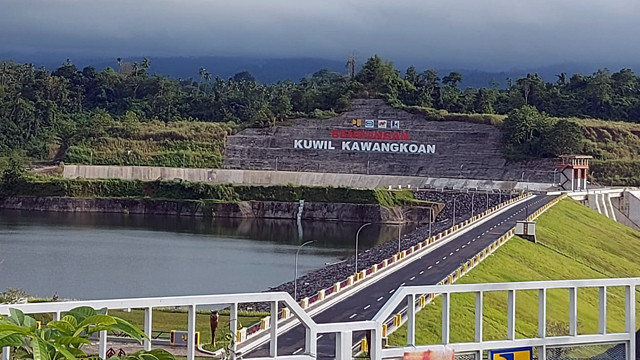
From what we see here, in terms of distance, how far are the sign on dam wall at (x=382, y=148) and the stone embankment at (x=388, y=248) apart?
12.3m

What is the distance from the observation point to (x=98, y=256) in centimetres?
7544

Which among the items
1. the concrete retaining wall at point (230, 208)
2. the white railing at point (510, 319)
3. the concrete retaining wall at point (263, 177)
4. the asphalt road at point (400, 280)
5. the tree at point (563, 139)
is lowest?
the concrete retaining wall at point (230, 208)

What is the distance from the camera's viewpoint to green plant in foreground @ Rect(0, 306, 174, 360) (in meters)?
7.57

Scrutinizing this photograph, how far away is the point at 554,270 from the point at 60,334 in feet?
193

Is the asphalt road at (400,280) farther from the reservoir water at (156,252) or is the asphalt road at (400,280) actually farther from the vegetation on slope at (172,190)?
the vegetation on slope at (172,190)

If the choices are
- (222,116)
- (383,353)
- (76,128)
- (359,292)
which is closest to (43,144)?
(76,128)

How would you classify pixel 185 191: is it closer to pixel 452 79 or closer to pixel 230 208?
pixel 230 208

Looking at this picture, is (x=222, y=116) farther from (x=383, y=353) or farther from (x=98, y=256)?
(x=383, y=353)

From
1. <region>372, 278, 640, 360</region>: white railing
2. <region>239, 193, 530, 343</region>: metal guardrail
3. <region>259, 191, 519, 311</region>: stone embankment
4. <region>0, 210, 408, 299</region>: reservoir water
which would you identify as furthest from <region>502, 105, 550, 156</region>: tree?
<region>372, 278, 640, 360</region>: white railing

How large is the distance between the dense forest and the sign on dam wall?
6.98 ft

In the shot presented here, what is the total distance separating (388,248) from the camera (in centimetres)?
8169

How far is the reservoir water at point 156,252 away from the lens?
201 ft

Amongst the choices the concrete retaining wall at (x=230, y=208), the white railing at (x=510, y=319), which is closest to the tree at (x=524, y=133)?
the concrete retaining wall at (x=230, y=208)

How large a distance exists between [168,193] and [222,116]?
38.2m
